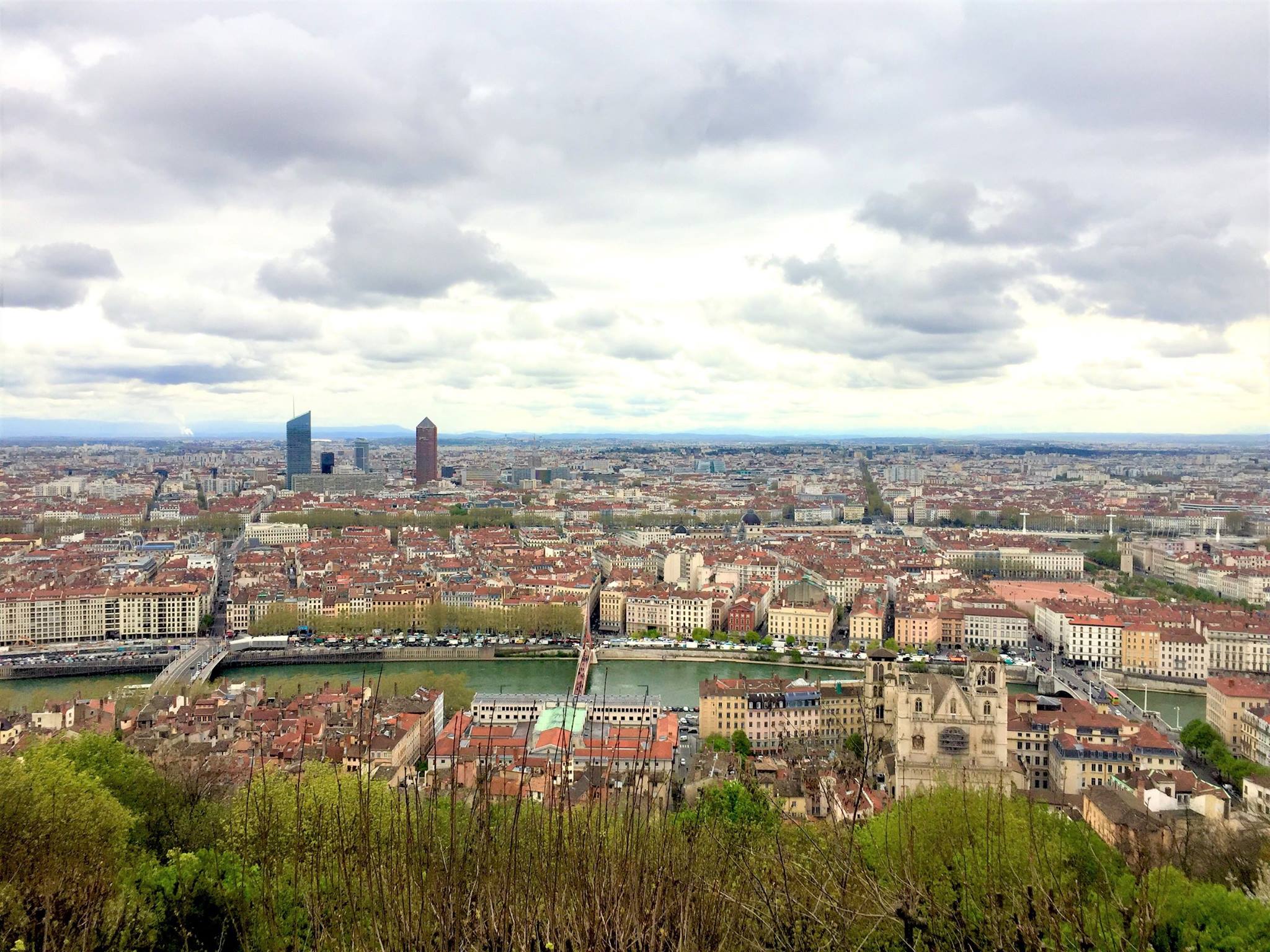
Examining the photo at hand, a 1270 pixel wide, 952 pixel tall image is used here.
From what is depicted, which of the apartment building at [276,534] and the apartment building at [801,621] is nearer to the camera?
the apartment building at [801,621]

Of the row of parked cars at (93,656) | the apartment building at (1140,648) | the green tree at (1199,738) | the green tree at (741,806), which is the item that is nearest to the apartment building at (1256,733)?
the green tree at (1199,738)

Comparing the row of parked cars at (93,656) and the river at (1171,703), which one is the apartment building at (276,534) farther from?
the river at (1171,703)

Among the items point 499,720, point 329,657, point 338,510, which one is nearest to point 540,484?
point 338,510

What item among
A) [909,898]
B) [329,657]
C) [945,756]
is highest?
[909,898]

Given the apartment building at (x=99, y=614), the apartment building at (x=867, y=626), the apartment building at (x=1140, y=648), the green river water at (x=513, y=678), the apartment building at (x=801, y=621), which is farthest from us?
the apartment building at (x=801, y=621)

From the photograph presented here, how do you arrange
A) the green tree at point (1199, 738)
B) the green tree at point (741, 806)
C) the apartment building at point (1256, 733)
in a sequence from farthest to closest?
the apartment building at point (1256, 733) < the green tree at point (1199, 738) < the green tree at point (741, 806)

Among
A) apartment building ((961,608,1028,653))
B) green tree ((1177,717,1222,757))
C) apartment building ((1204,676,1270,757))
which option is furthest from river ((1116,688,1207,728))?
apartment building ((961,608,1028,653))

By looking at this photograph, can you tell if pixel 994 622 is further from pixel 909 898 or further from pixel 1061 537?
pixel 909 898
